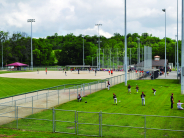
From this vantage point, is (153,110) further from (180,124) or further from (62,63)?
(62,63)

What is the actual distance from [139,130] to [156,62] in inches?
3452

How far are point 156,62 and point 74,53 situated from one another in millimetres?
50285

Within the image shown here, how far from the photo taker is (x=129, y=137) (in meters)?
11.5

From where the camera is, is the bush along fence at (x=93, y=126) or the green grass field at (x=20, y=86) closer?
the bush along fence at (x=93, y=126)

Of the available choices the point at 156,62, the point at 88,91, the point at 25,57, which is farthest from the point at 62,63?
the point at 88,91

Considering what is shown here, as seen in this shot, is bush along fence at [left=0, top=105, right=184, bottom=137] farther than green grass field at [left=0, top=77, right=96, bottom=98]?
No

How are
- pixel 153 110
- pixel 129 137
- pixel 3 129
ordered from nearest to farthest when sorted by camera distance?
pixel 129 137
pixel 3 129
pixel 153 110

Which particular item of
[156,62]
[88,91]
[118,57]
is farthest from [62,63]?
[88,91]

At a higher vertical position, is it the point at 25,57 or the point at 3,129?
the point at 25,57

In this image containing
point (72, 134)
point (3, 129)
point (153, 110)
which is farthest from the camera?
point (153, 110)

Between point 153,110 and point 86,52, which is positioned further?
point 86,52

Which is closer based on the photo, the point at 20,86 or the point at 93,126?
the point at 93,126

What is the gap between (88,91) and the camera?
3122 centimetres

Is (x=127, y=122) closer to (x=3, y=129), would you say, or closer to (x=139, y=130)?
(x=139, y=130)
